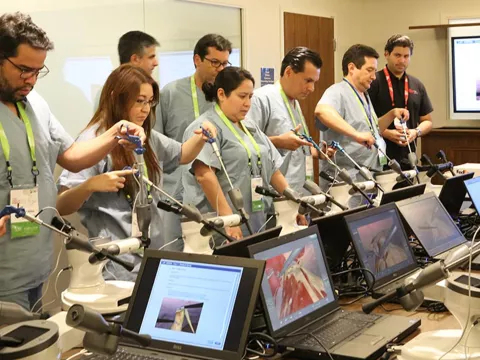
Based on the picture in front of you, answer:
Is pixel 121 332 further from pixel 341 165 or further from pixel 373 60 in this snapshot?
pixel 373 60

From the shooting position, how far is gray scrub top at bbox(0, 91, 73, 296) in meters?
2.31

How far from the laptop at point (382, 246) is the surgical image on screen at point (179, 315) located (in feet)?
2.38

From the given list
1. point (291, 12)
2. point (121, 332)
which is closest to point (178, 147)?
point (121, 332)

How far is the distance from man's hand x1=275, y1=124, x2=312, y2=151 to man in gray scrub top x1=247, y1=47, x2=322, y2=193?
10 cm

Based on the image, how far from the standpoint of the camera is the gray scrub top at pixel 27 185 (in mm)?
2312

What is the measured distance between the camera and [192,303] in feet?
5.83

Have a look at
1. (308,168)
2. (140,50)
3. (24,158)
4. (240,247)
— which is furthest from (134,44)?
(240,247)

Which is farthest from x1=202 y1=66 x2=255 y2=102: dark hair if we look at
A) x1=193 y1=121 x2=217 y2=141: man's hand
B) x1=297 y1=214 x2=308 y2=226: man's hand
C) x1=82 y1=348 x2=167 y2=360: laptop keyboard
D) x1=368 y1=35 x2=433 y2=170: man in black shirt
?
x1=368 y1=35 x2=433 y2=170: man in black shirt

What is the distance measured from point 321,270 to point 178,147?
1.06m

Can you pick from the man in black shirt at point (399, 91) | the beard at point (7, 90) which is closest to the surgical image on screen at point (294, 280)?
the beard at point (7, 90)

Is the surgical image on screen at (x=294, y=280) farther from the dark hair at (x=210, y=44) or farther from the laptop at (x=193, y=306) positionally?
the dark hair at (x=210, y=44)

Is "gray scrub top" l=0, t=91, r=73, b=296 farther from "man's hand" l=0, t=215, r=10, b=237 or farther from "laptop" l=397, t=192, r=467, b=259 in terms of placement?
"laptop" l=397, t=192, r=467, b=259

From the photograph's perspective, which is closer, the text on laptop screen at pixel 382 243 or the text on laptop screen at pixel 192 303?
the text on laptop screen at pixel 192 303

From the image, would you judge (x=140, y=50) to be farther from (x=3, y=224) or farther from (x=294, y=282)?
(x=294, y=282)
